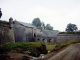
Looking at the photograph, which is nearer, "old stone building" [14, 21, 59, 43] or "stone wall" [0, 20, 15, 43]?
"stone wall" [0, 20, 15, 43]

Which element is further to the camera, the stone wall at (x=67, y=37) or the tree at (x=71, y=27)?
the tree at (x=71, y=27)

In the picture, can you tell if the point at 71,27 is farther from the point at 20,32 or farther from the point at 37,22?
the point at 20,32

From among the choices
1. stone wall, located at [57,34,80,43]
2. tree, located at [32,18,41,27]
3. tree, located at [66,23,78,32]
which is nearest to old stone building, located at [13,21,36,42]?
stone wall, located at [57,34,80,43]

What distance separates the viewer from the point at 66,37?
46.3 metres

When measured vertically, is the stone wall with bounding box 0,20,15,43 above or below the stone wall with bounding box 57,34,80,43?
above

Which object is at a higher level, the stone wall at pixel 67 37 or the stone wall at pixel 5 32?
the stone wall at pixel 5 32

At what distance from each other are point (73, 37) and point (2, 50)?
32.7 m

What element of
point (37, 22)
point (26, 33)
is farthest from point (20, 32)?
point (37, 22)

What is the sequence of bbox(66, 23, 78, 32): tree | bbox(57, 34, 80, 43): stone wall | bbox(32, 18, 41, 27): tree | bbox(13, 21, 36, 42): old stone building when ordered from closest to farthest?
bbox(13, 21, 36, 42): old stone building → bbox(57, 34, 80, 43): stone wall → bbox(66, 23, 78, 32): tree → bbox(32, 18, 41, 27): tree

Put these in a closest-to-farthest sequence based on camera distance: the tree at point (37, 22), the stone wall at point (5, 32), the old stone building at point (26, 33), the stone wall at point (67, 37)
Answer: the stone wall at point (5, 32), the old stone building at point (26, 33), the stone wall at point (67, 37), the tree at point (37, 22)

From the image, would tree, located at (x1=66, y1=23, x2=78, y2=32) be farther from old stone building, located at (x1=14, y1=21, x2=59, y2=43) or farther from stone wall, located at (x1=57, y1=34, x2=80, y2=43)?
stone wall, located at (x1=57, y1=34, x2=80, y2=43)

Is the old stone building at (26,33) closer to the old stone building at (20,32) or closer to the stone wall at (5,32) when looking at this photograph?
the old stone building at (20,32)

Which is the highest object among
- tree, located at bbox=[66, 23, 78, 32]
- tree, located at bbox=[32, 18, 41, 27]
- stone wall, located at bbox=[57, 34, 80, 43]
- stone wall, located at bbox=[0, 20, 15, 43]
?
tree, located at bbox=[32, 18, 41, 27]

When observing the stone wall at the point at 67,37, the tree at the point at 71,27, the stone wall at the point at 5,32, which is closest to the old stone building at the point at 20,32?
the stone wall at the point at 5,32
